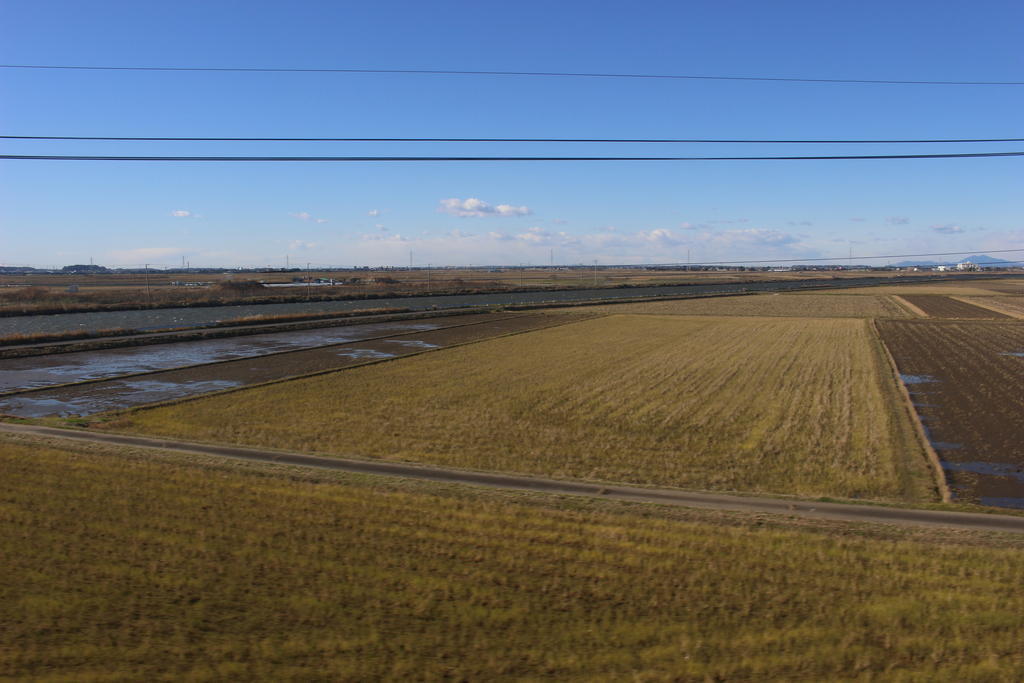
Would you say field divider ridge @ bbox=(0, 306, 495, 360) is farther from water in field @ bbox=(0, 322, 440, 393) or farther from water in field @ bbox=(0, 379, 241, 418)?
water in field @ bbox=(0, 379, 241, 418)

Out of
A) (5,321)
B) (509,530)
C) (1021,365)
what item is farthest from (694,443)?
(5,321)

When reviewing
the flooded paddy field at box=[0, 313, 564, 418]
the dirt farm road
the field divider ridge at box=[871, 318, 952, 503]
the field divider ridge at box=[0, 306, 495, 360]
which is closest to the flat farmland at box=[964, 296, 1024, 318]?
the field divider ridge at box=[871, 318, 952, 503]

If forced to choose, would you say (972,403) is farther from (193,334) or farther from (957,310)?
(957,310)

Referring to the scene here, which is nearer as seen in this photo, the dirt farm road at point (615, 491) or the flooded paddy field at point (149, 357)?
the dirt farm road at point (615, 491)

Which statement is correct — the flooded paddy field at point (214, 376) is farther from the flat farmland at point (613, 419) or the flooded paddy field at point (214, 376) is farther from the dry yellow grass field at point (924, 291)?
the dry yellow grass field at point (924, 291)

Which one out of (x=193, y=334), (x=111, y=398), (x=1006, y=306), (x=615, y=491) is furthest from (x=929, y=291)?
(x=111, y=398)

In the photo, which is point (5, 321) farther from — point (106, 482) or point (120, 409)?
point (106, 482)

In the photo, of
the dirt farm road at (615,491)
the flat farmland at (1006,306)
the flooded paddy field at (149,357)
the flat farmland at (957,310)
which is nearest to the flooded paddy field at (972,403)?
the dirt farm road at (615,491)
